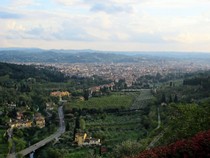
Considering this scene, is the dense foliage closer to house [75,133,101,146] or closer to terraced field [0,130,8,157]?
terraced field [0,130,8,157]

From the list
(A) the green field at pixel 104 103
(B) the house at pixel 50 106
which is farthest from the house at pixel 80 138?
(B) the house at pixel 50 106

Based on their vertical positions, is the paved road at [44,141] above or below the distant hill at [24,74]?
below

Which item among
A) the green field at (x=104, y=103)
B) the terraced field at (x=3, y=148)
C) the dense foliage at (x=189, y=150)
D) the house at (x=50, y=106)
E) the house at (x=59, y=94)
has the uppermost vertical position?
the dense foliage at (x=189, y=150)

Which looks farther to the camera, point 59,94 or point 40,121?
point 59,94

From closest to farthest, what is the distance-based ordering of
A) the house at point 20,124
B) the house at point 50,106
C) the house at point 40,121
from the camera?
the house at point 20,124
the house at point 40,121
the house at point 50,106

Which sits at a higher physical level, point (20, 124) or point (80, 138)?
point (80, 138)

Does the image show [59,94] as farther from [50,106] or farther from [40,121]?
[40,121]

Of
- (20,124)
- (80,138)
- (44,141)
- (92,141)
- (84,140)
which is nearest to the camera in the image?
(84,140)

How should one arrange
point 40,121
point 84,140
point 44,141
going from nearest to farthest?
point 84,140, point 44,141, point 40,121

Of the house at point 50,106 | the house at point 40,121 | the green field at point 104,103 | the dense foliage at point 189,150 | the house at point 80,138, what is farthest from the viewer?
the house at point 50,106

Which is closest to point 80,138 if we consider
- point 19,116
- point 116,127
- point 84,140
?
point 84,140

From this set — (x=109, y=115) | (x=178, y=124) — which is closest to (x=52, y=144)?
(x=109, y=115)

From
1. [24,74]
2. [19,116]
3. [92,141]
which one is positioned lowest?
[19,116]

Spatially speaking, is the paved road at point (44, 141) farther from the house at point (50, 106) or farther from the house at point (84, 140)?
the house at point (50, 106)
